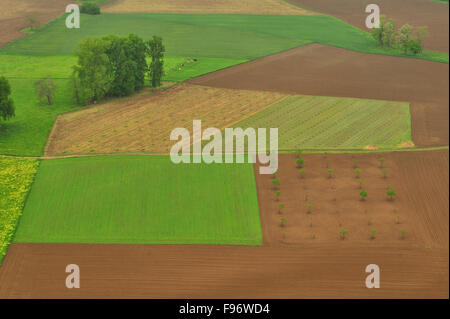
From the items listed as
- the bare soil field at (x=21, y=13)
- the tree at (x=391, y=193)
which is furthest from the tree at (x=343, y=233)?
the bare soil field at (x=21, y=13)

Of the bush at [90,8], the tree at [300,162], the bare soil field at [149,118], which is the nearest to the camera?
the tree at [300,162]

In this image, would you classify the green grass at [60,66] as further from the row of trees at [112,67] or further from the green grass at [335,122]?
the green grass at [335,122]

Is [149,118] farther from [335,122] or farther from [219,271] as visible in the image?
[219,271]

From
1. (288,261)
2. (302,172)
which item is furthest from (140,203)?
(302,172)

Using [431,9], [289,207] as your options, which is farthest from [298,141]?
[431,9]

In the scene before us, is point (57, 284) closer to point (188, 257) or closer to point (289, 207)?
point (188, 257)

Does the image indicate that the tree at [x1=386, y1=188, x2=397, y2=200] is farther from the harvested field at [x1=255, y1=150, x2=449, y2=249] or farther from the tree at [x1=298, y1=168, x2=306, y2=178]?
the tree at [x1=298, y1=168, x2=306, y2=178]
